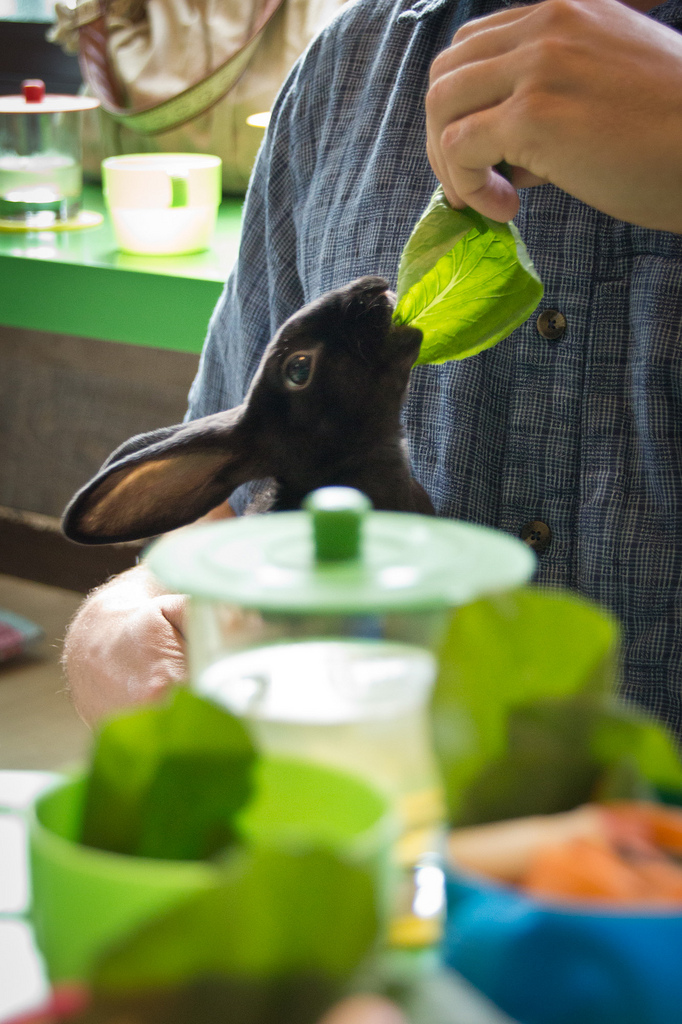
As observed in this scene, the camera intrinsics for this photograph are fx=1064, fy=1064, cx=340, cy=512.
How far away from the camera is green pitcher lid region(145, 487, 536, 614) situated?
0.81ft

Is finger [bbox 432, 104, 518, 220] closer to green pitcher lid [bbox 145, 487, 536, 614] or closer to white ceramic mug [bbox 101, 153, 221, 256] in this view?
green pitcher lid [bbox 145, 487, 536, 614]

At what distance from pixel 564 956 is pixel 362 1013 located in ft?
0.14

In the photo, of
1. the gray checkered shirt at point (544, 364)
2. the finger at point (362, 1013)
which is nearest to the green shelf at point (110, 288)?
the gray checkered shirt at point (544, 364)

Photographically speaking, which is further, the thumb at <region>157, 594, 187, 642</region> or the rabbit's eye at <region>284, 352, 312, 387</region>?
the thumb at <region>157, 594, 187, 642</region>

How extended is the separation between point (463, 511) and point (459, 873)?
0.59m

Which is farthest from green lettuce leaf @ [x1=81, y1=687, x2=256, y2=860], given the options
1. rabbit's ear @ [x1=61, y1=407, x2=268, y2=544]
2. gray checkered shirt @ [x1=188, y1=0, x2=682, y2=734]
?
gray checkered shirt @ [x1=188, y1=0, x2=682, y2=734]

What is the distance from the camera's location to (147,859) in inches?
10.2

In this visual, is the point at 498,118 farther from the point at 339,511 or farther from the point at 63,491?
the point at 63,491

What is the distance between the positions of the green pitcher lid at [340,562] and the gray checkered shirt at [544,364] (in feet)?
1.55

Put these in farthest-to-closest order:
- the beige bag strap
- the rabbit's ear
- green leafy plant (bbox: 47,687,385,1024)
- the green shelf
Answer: the beige bag strap → the green shelf → the rabbit's ear → green leafy plant (bbox: 47,687,385,1024)

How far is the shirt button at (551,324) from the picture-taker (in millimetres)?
769

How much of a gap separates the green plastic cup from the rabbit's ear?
253 millimetres

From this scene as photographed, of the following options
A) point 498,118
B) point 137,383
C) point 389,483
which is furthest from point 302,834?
point 137,383

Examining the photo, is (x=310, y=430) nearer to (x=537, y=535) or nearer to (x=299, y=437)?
(x=299, y=437)
